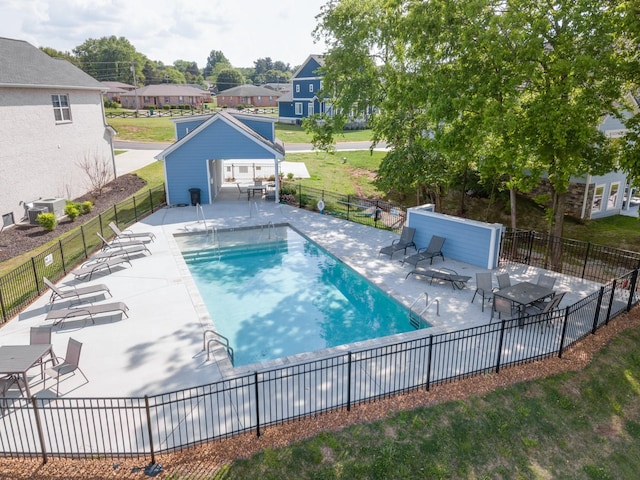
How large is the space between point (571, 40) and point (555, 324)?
8.15m

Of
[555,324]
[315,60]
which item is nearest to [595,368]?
[555,324]

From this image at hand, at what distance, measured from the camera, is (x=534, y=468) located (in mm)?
7176

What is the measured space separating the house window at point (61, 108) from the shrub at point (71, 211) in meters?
5.33

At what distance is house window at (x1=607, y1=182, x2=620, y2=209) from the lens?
25.7 meters

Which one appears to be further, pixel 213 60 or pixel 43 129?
pixel 213 60

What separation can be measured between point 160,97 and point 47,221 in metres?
66.8

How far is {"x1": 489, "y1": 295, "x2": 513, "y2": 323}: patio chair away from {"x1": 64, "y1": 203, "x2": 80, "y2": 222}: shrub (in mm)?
19573

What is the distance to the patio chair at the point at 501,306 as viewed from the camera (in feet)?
37.8

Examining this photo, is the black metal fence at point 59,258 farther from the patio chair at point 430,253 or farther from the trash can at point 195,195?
the patio chair at point 430,253

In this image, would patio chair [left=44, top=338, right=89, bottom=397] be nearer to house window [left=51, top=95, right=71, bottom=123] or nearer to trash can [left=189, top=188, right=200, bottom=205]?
trash can [left=189, top=188, right=200, bottom=205]

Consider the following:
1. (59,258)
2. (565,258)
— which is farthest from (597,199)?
(59,258)

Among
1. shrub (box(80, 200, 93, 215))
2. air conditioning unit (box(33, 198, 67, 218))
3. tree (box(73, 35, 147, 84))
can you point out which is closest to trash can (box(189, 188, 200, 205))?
shrub (box(80, 200, 93, 215))

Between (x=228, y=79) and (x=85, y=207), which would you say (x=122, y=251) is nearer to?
(x=85, y=207)

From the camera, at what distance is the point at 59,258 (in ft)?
54.3
